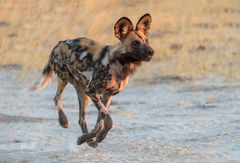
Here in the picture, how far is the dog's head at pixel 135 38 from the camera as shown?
7.37m

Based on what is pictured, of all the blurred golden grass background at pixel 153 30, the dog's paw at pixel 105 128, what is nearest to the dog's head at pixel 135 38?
the dog's paw at pixel 105 128

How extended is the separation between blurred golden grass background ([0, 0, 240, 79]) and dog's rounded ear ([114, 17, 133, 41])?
26.7 feet

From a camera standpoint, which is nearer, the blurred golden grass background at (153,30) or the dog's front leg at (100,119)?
the dog's front leg at (100,119)

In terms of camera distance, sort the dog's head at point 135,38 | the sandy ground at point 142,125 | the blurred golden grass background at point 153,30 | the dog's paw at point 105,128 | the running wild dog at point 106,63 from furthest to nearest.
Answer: the blurred golden grass background at point 153,30, the sandy ground at point 142,125, the dog's paw at point 105,128, the running wild dog at point 106,63, the dog's head at point 135,38

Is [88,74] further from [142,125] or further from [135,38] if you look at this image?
[142,125]

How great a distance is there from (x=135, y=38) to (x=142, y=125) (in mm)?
3686

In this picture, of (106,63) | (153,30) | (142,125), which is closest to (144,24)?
(106,63)

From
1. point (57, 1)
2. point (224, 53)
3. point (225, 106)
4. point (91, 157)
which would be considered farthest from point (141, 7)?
point (91, 157)

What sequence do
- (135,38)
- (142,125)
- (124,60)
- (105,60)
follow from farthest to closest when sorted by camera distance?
(142,125)
(105,60)
(124,60)
(135,38)

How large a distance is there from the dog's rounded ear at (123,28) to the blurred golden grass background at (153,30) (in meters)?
8.13

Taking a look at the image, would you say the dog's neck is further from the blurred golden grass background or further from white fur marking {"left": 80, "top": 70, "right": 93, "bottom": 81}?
the blurred golden grass background

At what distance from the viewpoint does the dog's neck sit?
24.8 ft

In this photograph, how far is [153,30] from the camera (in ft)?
67.9

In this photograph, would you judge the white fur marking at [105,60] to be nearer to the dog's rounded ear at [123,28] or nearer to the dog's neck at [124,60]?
the dog's neck at [124,60]
